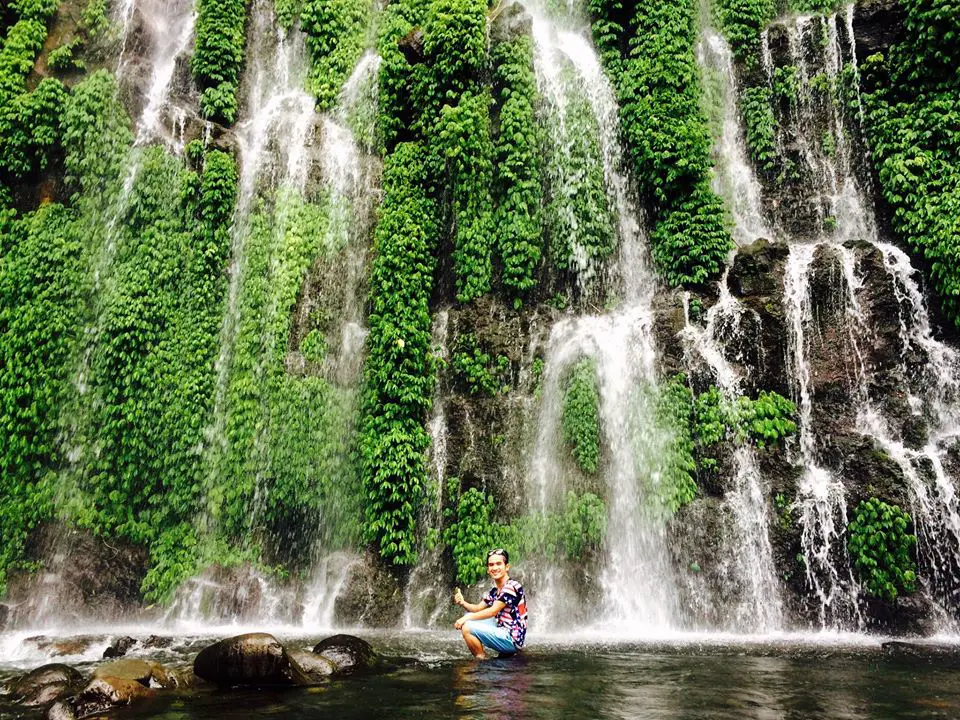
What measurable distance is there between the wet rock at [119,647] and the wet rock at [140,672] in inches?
87.0

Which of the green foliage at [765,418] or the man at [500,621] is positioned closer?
the man at [500,621]

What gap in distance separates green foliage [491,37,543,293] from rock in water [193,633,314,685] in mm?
8559

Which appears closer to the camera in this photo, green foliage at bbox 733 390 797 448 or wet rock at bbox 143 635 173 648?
wet rock at bbox 143 635 173 648

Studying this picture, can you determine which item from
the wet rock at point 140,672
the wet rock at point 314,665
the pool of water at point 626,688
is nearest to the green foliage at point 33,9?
the pool of water at point 626,688

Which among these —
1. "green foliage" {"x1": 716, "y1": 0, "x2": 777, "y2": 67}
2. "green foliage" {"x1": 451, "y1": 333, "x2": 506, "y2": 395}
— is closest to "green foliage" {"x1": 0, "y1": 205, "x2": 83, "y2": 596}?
"green foliage" {"x1": 451, "y1": 333, "x2": 506, "y2": 395}

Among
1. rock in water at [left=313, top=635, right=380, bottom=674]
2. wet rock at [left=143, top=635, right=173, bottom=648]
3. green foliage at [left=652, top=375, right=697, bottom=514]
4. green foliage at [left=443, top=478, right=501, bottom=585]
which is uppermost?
green foliage at [left=652, top=375, right=697, bottom=514]

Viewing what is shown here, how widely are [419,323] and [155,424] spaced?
5276mm

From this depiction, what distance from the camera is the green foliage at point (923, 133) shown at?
1237 centimetres

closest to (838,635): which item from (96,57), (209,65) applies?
(209,65)

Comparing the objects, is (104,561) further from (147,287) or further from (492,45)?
(492,45)

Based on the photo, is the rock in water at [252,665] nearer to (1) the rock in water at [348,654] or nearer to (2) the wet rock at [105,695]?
(1) the rock in water at [348,654]

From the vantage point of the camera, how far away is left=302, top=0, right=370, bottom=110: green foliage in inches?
670

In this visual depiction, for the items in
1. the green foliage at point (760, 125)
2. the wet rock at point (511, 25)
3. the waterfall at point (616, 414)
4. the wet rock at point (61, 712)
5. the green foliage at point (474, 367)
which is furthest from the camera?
the wet rock at point (511, 25)

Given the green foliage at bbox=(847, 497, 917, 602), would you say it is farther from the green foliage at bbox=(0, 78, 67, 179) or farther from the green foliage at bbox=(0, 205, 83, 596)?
the green foliage at bbox=(0, 78, 67, 179)
